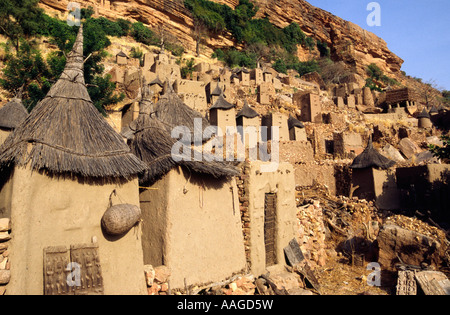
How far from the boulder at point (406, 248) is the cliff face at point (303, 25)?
1561 inches

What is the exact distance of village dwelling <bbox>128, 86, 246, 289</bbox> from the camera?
18.8 ft

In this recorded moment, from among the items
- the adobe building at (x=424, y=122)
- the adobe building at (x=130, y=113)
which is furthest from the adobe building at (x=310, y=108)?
the adobe building at (x=130, y=113)

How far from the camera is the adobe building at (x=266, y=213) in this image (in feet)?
23.8

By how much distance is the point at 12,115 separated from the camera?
1031 centimetres

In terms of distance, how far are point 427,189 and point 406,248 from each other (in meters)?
5.39

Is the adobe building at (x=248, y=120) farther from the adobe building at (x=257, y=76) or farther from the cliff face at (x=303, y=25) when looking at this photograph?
the cliff face at (x=303, y=25)

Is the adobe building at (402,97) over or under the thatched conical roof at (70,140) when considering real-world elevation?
over

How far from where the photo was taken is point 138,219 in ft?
17.1

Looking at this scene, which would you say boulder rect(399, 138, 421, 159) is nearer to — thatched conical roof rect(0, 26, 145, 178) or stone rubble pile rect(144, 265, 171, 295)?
stone rubble pile rect(144, 265, 171, 295)

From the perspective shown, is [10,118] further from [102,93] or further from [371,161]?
[371,161]

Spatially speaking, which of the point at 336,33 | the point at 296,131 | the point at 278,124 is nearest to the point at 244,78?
the point at 296,131

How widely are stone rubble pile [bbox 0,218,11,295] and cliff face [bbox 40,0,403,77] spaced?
41.7 m

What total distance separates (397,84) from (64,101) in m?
62.0
